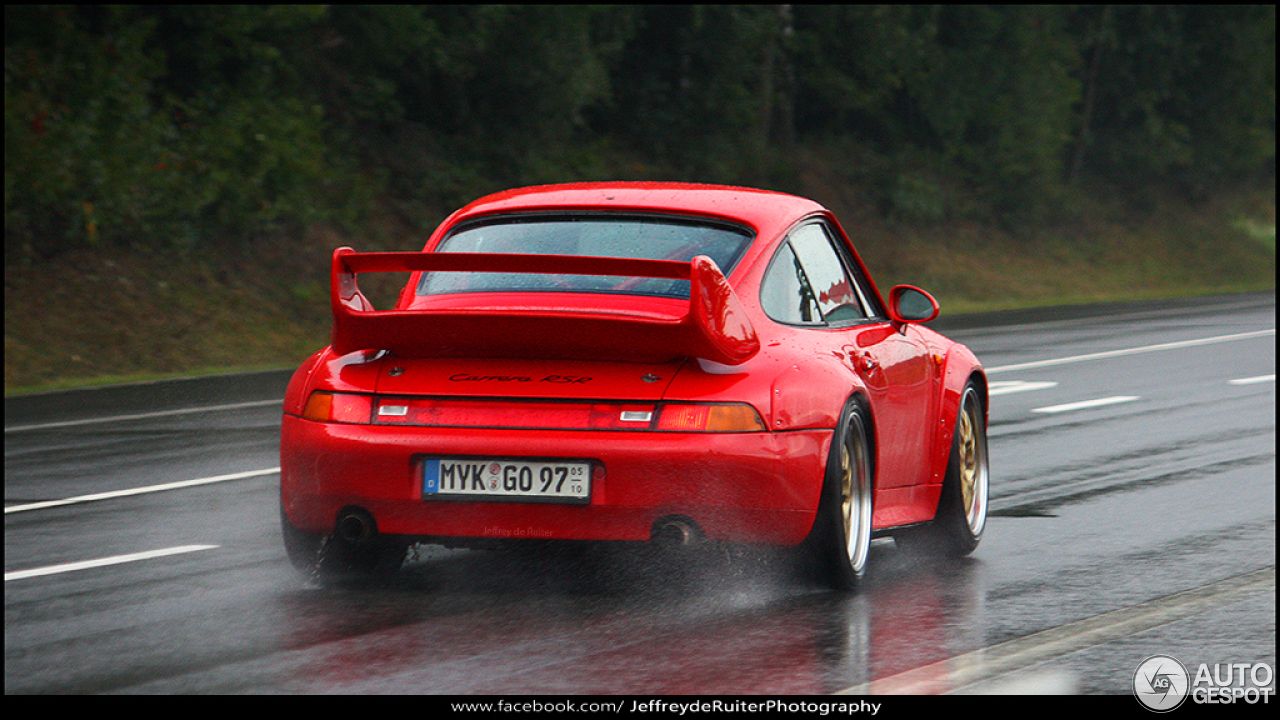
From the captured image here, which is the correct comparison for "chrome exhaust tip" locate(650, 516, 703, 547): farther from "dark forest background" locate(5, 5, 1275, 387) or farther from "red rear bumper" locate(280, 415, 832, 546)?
"dark forest background" locate(5, 5, 1275, 387)

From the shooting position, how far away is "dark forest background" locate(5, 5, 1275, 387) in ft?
72.2

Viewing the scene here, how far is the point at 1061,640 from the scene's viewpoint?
594cm

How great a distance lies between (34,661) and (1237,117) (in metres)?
47.1

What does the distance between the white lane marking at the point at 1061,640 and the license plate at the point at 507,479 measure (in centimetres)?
137

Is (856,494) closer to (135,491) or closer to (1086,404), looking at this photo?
(135,491)

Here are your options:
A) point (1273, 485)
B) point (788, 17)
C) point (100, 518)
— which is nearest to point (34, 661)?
point (100, 518)

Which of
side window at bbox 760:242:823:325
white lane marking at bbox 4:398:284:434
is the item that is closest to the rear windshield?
side window at bbox 760:242:823:325

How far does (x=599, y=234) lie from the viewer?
279 inches

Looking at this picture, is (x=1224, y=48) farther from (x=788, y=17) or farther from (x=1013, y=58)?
(x=788, y=17)

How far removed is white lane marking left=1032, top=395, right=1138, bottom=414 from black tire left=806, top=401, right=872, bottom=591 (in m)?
7.43

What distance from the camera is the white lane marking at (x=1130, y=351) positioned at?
18656 millimetres

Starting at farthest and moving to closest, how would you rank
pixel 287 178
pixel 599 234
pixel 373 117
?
pixel 373 117
pixel 287 178
pixel 599 234

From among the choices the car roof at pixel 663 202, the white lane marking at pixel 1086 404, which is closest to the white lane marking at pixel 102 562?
the car roof at pixel 663 202

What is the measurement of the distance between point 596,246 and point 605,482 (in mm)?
1190
